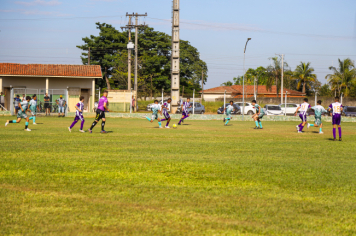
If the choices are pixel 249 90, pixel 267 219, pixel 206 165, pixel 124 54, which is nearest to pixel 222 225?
pixel 267 219

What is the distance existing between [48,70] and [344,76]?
45.0 meters

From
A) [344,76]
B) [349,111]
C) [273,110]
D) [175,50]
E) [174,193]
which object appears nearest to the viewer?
[174,193]

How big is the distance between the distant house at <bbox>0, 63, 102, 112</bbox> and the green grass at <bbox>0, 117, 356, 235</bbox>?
Answer: 111ft

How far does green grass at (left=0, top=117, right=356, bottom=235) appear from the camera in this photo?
4559 mm

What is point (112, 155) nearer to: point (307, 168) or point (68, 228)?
point (307, 168)

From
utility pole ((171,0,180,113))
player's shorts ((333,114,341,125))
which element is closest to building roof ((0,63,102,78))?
utility pole ((171,0,180,113))

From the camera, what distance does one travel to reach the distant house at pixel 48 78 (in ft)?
140

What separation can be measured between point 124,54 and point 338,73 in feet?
115

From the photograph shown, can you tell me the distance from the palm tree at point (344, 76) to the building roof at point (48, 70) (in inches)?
1543

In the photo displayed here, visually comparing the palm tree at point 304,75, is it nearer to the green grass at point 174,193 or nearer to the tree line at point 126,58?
the tree line at point 126,58

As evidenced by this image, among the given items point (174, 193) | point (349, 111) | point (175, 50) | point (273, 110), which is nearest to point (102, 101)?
point (174, 193)

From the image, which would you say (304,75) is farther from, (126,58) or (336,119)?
(336,119)

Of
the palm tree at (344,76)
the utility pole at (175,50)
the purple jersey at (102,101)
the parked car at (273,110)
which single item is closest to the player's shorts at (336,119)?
the purple jersey at (102,101)

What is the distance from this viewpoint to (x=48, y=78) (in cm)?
4394
